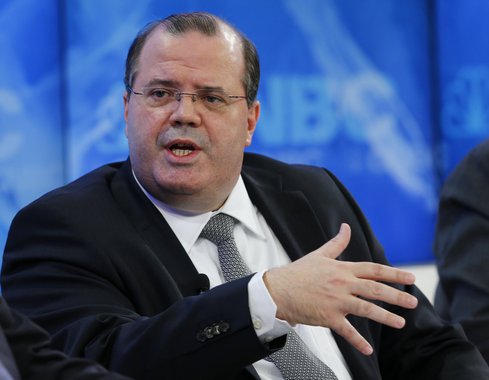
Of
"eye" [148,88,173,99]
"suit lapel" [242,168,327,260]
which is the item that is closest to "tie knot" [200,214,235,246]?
"suit lapel" [242,168,327,260]

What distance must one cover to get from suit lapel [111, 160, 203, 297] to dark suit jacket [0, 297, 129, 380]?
26.0 inches

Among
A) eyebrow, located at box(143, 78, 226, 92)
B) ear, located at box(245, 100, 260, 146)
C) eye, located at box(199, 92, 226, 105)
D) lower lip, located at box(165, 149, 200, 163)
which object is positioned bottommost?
lower lip, located at box(165, 149, 200, 163)

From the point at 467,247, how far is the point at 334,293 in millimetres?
1045

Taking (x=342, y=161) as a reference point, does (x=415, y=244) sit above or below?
below

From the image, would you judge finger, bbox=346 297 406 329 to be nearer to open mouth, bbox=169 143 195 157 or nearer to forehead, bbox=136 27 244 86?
open mouth, bbox=169 143 195 157

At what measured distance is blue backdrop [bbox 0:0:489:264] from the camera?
14.8 feet

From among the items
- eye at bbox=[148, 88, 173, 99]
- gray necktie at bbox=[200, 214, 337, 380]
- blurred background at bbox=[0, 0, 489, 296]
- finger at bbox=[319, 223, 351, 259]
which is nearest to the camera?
finger at bbox=[319, 223, 351, 259]

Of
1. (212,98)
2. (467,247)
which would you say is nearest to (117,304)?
(212,98)

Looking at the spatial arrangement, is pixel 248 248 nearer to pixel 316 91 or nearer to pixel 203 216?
pixel 203 216

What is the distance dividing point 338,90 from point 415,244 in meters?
1.15

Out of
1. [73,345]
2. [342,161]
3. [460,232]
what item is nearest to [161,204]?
[73,345]

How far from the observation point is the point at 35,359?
1.54 meters

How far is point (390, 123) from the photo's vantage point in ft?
18.9

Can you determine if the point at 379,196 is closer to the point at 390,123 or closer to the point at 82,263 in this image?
the point at 390,123
